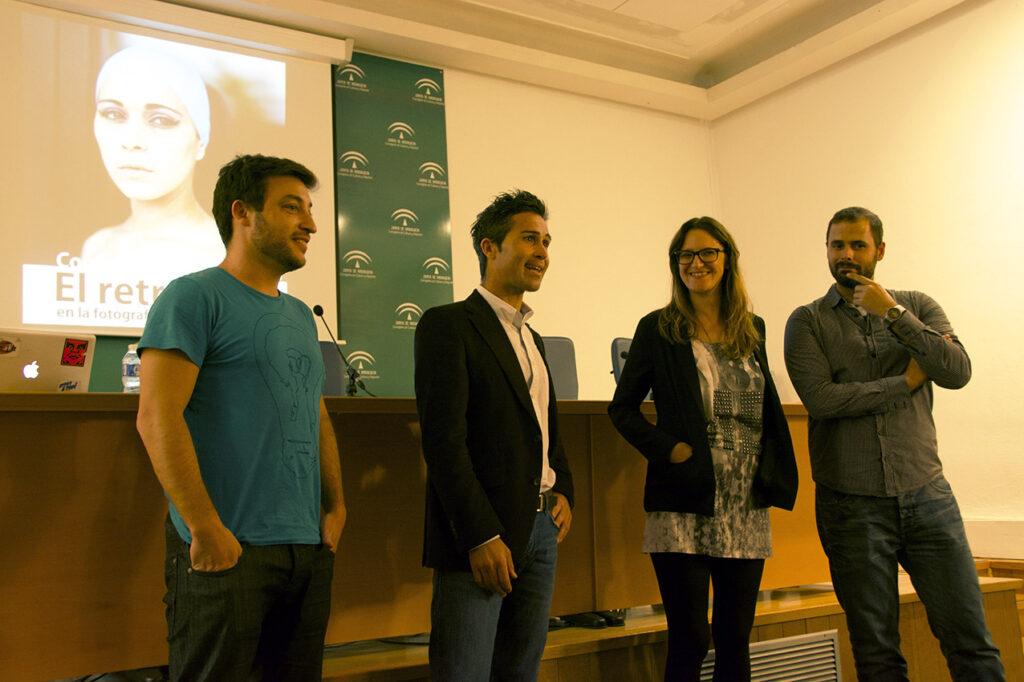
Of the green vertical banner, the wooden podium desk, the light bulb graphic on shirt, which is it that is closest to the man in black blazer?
the light bulb graphic on shirt

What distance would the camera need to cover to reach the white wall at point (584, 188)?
5.68 meters

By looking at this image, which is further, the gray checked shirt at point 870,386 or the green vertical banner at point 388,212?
the green vertical banner at point 388,212

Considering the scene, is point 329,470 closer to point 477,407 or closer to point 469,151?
point 477,407

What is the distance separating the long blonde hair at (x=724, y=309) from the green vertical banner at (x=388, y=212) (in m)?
3.15

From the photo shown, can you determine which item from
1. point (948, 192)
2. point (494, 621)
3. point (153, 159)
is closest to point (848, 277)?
point (494, 621)

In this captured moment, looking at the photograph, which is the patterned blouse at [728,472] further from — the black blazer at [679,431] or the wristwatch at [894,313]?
the wristwatch at [894,313]

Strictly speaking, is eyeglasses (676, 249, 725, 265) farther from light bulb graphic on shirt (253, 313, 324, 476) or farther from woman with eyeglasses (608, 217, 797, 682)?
light bulb graphic on shirt (253, 313, 324, 476)

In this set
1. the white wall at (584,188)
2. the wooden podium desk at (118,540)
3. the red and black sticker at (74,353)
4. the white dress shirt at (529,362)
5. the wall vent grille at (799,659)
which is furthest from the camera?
the white wall at (584,188)

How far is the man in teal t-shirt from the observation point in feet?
4.45

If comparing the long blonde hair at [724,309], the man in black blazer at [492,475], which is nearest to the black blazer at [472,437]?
the man in black blazer at [492,475]

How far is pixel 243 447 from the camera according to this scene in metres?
1.46

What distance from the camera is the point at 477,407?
1.68 m

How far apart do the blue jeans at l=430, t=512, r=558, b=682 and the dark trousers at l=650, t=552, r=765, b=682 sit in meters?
0.32

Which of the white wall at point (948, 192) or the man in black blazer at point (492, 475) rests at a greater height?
A: the white wall at point (948, 192)
